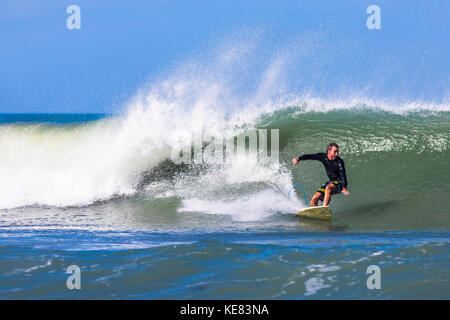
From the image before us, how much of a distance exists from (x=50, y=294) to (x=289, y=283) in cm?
223

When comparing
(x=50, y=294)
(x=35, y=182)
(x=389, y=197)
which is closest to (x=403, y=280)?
(x=50, y=294)

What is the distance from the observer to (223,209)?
32.5 ft

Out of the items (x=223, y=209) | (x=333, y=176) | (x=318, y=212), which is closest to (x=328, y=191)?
(x=333, y=176)

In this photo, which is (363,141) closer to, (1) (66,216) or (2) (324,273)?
(1) (66,216)

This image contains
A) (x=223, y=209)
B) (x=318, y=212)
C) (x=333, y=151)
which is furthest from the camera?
(x=223, y=209)

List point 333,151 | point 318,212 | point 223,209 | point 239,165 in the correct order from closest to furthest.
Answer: point 318,212 → point 333,151 → point 223,209 → point 239,165

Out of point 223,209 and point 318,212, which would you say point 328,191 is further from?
point 223,209

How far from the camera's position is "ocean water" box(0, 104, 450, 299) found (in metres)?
5.39

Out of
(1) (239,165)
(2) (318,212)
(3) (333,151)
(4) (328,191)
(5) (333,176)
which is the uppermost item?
(3) (333,151)

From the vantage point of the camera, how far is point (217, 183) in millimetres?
11312

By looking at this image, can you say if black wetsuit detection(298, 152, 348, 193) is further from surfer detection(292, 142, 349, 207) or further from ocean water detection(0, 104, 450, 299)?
ocean water detection(0, 104, 450, 299)

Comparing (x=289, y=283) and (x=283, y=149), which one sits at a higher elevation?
(x=283, y=149)

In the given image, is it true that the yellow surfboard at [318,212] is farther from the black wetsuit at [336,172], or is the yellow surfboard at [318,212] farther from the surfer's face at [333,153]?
the surfer's face at [333,153]

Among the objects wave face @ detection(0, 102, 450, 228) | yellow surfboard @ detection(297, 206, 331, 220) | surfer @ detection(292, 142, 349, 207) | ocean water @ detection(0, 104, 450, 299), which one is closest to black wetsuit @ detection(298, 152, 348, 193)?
surfer @ detection(292, 142, 349, 207)
